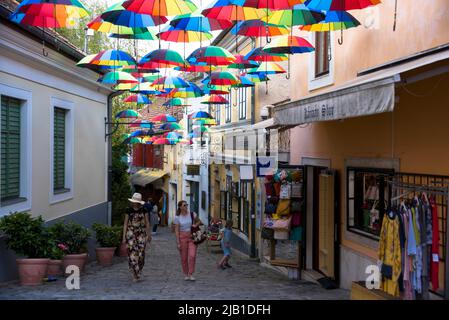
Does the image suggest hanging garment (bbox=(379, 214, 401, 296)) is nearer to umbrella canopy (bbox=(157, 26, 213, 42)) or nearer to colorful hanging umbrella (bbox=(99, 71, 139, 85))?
umbrella canopy (bbox=(157, 26, 213, 42))

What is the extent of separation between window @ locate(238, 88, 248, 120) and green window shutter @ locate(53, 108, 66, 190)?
840 centimetres

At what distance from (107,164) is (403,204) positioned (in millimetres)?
13903

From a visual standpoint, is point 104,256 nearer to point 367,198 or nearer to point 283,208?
point 283,208

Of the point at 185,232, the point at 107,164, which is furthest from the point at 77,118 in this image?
the point at 185,232

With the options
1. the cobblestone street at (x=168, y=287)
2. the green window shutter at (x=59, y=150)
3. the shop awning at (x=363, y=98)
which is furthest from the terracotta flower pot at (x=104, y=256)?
the shop awning at (x=363, y=98)

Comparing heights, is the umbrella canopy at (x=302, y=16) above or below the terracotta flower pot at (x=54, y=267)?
above

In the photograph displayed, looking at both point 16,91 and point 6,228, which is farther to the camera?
point 16,91

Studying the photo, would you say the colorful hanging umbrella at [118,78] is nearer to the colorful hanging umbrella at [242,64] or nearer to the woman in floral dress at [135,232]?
the colorful hanging umbrella at [242,64]

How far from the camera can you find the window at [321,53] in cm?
1223

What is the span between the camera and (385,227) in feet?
22.3

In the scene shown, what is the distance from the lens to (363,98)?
20.5 feet

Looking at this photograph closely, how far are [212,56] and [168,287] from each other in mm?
4798

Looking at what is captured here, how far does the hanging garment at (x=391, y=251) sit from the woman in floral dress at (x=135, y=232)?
4.75m
